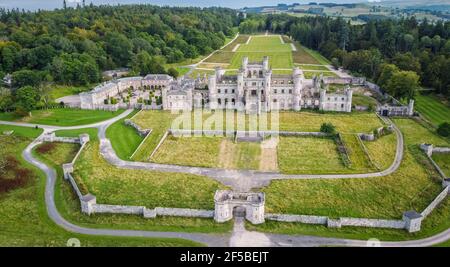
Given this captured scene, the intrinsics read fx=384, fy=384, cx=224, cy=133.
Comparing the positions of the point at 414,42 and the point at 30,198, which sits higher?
the point at 414,42

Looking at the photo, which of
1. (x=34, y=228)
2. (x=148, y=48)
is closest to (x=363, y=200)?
(x=34, y=228)

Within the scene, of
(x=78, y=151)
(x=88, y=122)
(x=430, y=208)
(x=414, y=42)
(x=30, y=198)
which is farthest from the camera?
(x=414, y=42)

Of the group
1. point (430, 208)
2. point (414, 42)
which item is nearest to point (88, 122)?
point (430, 208)

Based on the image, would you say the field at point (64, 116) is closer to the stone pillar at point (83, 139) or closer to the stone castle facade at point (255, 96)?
the stone pillar at point (83, 139)

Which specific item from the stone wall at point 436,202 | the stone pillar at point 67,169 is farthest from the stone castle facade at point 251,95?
the stone wall at point 436,202

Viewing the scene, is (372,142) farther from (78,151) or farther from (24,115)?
(24,115)

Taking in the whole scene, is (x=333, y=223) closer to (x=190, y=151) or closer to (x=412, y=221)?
(x=412, y=221)

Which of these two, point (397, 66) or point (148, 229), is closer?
point (148, 229)
